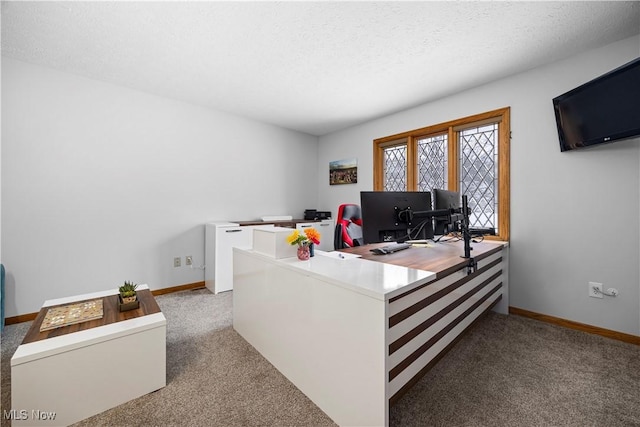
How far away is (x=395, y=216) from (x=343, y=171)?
2.82 m

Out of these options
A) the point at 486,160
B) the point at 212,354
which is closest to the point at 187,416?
the point at 212,354

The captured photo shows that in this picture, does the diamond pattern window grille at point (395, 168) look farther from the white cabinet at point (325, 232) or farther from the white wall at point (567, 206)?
the white cabinet at point (325, 232)

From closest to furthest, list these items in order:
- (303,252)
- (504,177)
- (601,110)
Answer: (303,252) < (601,110) < (504,177)

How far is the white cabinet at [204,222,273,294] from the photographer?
320 centimetres

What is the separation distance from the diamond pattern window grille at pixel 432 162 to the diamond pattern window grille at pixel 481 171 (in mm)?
214

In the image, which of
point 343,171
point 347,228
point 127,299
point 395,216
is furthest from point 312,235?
point 343,171

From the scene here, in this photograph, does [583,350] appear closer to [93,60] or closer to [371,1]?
[371,1]

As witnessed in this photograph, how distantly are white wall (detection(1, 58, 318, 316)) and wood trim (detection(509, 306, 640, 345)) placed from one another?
3.69m

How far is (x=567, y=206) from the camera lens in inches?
91.2

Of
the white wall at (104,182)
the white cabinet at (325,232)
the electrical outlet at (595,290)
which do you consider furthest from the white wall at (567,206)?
the white wall at (104,182)

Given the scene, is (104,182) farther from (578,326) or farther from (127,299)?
(578,326)

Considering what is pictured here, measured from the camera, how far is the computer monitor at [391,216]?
1649 mm

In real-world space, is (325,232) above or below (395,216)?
below

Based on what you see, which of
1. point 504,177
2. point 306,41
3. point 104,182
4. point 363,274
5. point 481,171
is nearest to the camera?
point 363,274
